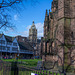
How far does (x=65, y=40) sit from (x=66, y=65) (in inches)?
112

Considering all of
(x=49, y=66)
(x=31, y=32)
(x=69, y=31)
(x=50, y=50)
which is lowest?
(x=49, y=66)

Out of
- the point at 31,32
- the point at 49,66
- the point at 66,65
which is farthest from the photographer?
the point at 31,32

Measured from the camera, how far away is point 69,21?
611 inches

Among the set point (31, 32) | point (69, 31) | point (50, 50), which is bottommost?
point (50, 50)

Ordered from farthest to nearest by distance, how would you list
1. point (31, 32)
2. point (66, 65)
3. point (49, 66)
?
point (31, 32), point (49, 66), point (66, 65)

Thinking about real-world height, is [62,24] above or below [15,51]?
above

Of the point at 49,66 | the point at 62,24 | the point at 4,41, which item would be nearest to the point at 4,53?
the point at 4,41

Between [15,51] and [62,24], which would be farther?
[15,51]

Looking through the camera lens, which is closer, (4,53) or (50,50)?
(50,50)

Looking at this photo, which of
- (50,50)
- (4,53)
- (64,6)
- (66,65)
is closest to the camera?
(66,65)

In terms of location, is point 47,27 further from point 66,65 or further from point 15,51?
point 15,51

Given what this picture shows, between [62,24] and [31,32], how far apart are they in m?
113

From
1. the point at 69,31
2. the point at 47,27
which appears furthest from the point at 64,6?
the point at 47,27

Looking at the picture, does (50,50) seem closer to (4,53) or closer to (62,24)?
(62,24)
